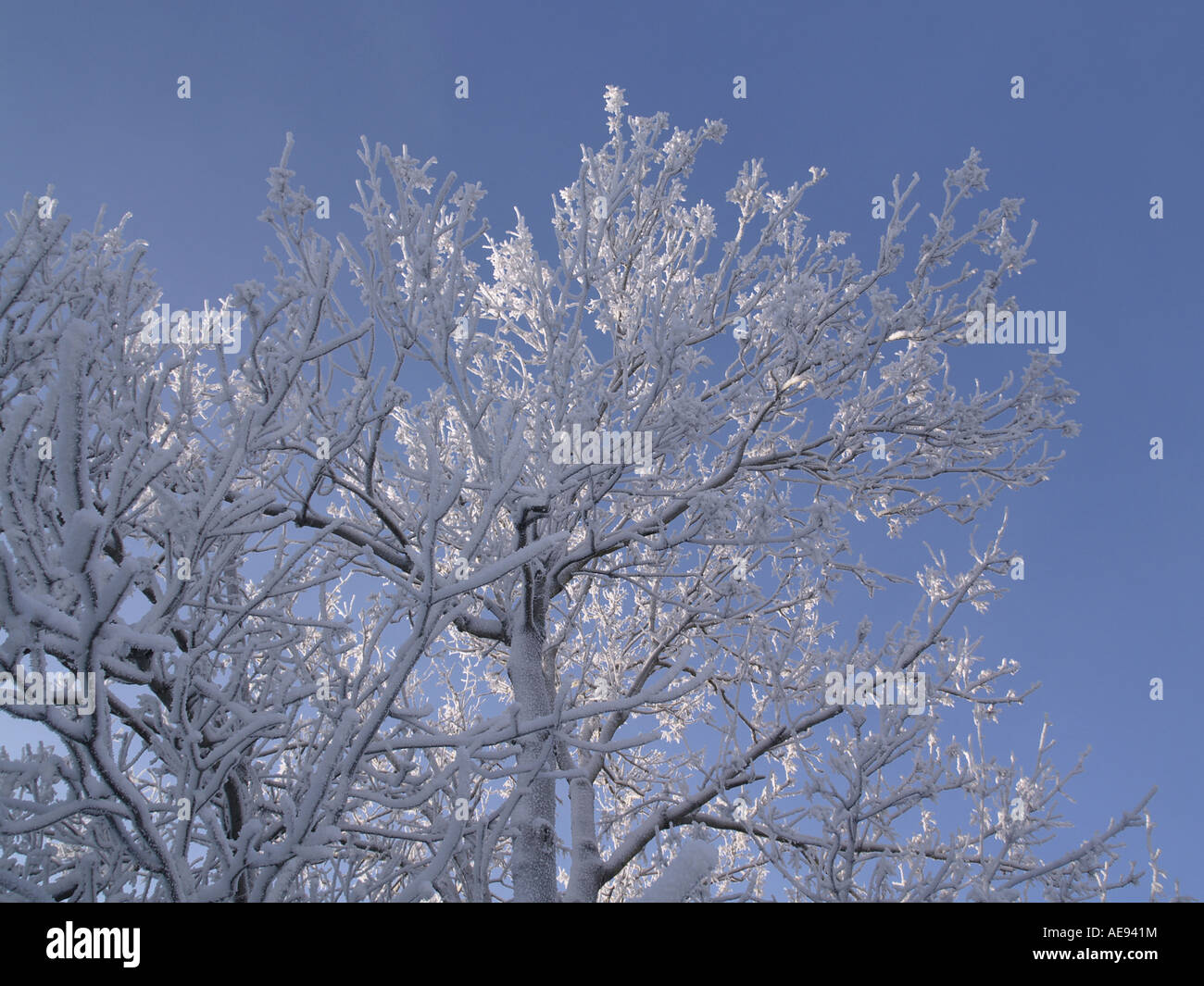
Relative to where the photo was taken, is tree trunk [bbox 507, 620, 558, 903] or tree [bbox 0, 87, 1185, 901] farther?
tree trunk [bbox 507, 620, 558, 903]

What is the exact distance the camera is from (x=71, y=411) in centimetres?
176

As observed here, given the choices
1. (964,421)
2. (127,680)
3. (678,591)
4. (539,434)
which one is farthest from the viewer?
(678,591)

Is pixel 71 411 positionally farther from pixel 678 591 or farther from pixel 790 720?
pixel 678 591

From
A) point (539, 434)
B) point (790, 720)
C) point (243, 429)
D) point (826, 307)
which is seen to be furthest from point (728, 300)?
point (243, 429)

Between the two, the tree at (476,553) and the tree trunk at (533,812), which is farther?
the tree trunk at (533,812)

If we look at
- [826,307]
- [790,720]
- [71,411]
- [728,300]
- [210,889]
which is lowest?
[210,889]

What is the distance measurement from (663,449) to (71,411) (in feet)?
13.0

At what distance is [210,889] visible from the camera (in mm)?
2527

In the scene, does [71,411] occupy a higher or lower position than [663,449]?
lower

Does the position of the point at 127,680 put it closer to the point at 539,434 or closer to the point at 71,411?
the point at 71,411
